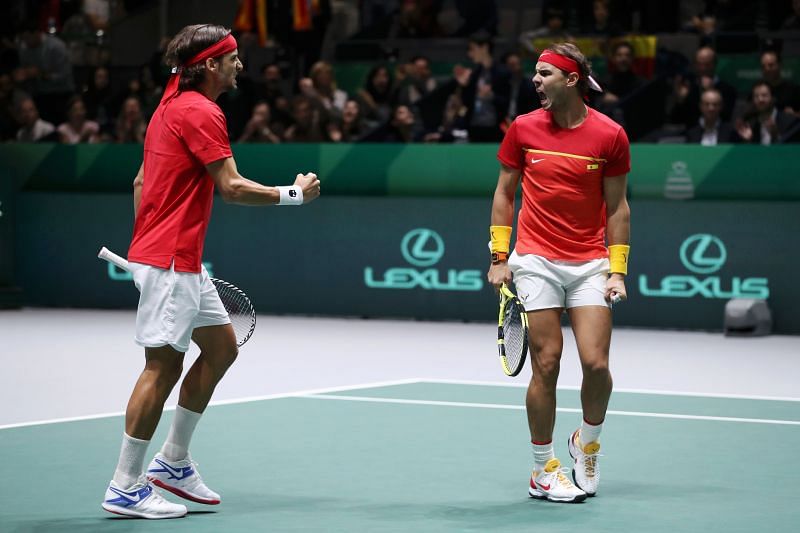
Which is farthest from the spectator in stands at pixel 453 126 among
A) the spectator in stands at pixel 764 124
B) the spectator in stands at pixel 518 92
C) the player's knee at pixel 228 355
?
the player's knee at pixel 228 355

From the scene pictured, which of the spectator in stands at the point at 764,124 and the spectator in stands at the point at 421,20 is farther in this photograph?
the spectator in stands at the point at 421,20

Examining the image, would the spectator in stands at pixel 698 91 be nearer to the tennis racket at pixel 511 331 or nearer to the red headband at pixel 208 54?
the tennis racket at pixel 511 331

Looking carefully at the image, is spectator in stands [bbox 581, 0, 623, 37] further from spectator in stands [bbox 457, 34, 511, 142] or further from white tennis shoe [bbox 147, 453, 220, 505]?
white tennis shoe [bbox 147, 453, 220, 505]

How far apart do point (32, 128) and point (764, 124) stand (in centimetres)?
782

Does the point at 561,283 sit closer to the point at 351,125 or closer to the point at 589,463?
the point at 589,463

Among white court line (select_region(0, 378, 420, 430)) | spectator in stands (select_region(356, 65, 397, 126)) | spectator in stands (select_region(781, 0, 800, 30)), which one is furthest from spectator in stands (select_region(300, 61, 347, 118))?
white court line (select_region(0, 378, 420, 430))

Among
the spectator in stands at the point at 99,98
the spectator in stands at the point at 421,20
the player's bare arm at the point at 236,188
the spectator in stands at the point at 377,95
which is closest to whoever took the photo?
the player's bare arm at the point at 236,188

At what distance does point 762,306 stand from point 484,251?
2598mm

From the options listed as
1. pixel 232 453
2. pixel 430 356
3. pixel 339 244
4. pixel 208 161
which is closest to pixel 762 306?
pixel 430 356

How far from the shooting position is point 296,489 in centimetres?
674

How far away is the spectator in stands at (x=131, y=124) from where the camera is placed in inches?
634

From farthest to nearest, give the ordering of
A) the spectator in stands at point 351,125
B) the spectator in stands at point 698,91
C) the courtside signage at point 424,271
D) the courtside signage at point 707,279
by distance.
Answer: the spectator in stands at point 351,125 → the spectator in stands at point 698,91 → the courtside signage at point 424,271 → the courtside signage at point 707,279

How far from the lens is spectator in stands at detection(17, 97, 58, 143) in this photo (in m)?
16.7

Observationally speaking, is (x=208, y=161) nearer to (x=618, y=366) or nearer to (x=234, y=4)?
(x=618, y=366)
